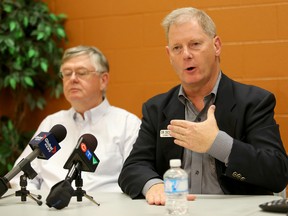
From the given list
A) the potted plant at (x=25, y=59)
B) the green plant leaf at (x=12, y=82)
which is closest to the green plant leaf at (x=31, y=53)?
the potted plant at (x=25, y=59)

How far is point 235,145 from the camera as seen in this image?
86.0 inches

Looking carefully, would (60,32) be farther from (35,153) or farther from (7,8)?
(35,153)

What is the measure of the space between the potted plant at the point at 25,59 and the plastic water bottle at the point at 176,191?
2302mm

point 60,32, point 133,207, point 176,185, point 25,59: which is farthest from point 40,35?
point 176,185

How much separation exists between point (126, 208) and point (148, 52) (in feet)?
6.17

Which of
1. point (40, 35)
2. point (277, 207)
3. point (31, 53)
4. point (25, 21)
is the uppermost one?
point (25, 21)

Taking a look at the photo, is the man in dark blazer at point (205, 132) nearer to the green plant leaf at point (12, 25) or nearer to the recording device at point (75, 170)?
the recording device at point (75, 170)

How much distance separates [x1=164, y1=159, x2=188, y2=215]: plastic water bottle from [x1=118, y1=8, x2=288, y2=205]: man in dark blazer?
0.77ft

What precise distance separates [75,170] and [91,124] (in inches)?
55.6

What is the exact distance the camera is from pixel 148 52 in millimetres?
3699

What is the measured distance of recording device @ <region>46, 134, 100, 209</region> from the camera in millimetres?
1969

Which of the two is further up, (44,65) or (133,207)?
(44,65)

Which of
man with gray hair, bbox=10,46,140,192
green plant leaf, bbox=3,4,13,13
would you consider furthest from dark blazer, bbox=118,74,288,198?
green plant leaf, bbox=3,4,13,13

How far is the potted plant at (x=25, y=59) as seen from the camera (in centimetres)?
390
